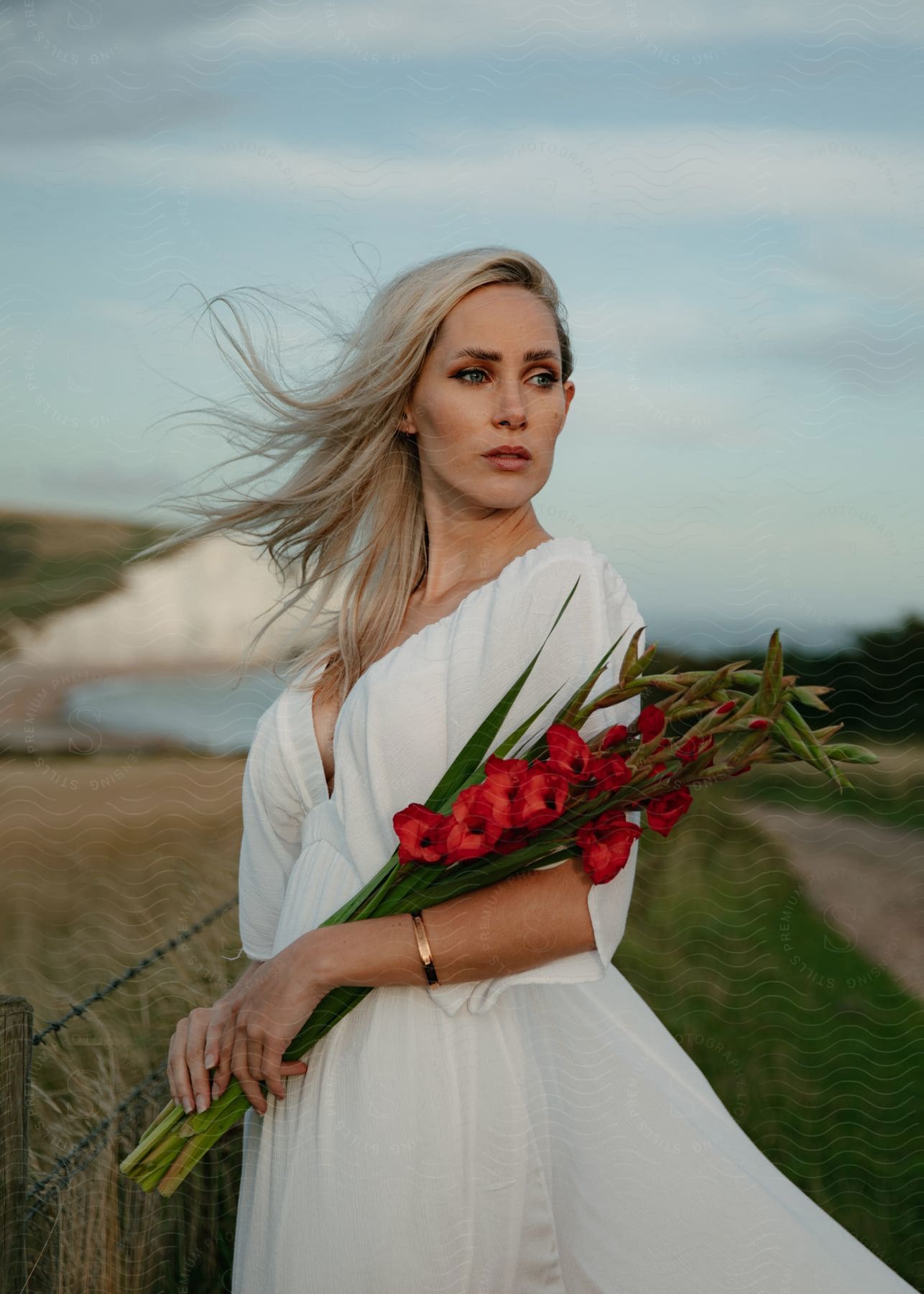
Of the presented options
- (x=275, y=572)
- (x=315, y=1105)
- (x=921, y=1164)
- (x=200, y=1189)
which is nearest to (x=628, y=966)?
(x=921, y=1164)

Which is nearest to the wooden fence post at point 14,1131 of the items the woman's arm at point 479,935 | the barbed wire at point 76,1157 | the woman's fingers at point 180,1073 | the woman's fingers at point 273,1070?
the barbed wire at point 76,1157

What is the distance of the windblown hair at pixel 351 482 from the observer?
5.68 ft

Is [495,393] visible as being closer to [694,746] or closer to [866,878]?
[694,746]

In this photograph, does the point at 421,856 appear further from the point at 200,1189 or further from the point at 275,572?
the point at 200,1189

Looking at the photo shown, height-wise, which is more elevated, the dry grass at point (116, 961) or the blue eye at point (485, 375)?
the blue eye at point (485, 375)

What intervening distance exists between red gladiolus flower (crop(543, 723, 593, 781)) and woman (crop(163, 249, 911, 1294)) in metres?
0.12

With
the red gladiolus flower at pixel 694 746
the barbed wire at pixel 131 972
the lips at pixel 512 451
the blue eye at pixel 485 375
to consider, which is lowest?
the barbed wire at pixel 131 972

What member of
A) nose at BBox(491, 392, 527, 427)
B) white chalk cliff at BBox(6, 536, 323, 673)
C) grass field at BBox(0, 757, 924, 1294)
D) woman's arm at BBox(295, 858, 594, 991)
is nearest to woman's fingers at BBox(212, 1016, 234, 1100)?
woman's arm at BBox(295, 858, 594, 991)

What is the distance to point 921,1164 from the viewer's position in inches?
123

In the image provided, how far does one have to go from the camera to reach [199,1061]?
1467 millimetres

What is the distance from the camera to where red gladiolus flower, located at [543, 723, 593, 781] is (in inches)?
48.5

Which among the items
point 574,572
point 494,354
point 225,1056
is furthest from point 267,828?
point 494,354

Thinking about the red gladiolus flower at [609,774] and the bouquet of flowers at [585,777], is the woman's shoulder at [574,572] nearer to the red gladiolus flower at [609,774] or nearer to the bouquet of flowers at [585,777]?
the bouquet of flowers at [585,777]

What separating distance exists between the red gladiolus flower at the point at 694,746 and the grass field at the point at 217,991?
3.32 feet
